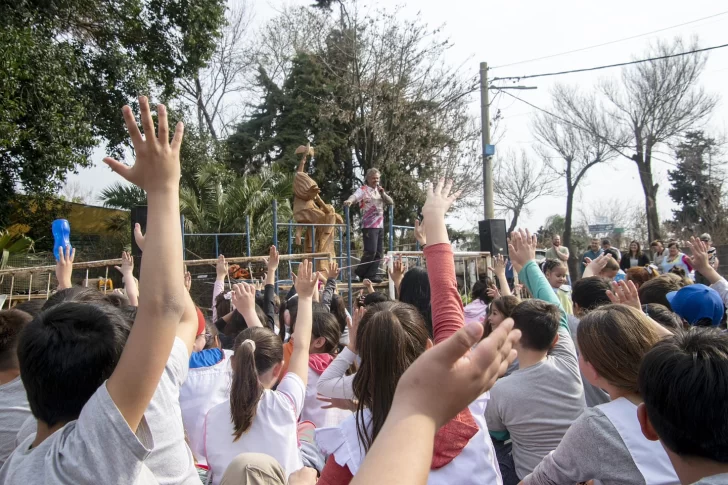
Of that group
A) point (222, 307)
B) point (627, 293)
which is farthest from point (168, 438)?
point (222, 307)

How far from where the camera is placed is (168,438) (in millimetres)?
1593

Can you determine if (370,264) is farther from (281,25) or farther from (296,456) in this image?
(281,25)

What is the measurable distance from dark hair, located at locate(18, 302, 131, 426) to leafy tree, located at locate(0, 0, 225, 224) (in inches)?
455

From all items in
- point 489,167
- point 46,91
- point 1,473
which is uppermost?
point 46,91

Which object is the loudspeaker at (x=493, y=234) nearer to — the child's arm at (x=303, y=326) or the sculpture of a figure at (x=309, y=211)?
the sculpture of a figure at (x=309, y=211)

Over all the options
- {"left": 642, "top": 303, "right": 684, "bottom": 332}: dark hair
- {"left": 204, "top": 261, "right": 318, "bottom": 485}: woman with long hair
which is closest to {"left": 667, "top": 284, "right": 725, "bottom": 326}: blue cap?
{"left": 642, "top": 303, "right": 684, "bottom": 332}: dark hair

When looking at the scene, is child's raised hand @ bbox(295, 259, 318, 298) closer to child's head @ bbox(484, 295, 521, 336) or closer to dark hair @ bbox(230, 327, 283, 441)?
dark hair @ bbox(230, 327, 283, 441)

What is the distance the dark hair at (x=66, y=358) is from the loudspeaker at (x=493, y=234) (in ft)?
30.7

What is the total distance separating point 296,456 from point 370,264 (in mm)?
8036

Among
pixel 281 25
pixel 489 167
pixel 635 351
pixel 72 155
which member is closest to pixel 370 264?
pixel 489 167

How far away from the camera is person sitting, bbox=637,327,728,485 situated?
1.41m

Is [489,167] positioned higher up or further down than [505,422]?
higher up

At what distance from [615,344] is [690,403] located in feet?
2.34

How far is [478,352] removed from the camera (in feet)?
3.26
